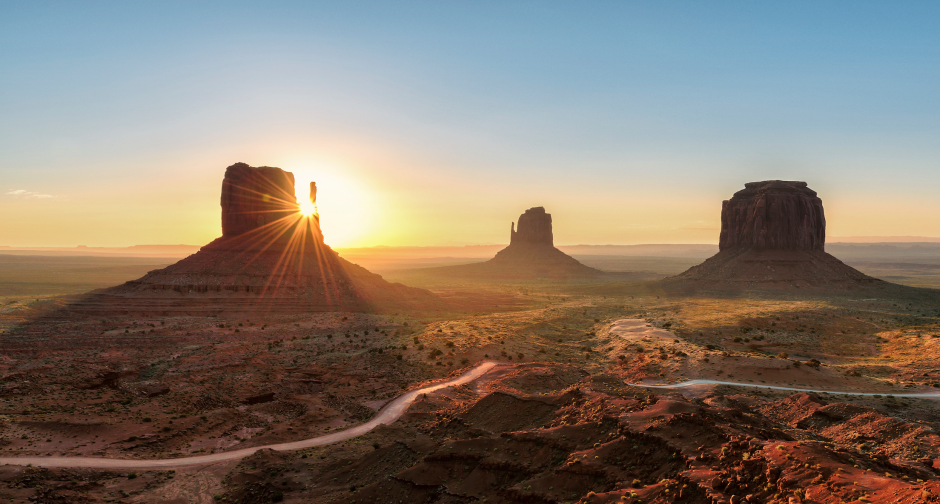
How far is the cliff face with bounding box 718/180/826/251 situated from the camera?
120369 millimetres

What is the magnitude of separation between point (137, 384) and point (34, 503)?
79.1 feet

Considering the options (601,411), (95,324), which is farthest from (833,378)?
(95,324)

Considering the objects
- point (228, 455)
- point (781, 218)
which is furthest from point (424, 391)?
point (781, 218)

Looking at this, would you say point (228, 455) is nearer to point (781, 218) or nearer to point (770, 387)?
point (770, 387)

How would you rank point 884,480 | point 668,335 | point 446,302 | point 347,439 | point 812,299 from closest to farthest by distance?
1. point 884,480
2. point 347,439
3. point 668,335
4. point 812,299
5. point 446,302

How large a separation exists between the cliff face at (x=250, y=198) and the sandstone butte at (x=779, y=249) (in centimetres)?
10722

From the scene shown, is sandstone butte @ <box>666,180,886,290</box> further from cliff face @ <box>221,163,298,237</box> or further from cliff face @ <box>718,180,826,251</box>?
cliff face @ <box>221,163,298,237</box>

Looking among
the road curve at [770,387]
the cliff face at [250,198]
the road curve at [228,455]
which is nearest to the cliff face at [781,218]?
the road curve at [770,387]

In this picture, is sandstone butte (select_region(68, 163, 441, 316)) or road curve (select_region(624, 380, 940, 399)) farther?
sandstone butte (select_region(68, 163, 441, 316))

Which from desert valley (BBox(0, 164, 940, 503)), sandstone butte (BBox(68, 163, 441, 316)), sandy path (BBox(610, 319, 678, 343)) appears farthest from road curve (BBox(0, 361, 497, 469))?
sandstone butte (BBox(68, 163, 441, 316))

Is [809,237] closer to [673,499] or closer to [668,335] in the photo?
[668,335]

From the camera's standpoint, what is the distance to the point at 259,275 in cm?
8612

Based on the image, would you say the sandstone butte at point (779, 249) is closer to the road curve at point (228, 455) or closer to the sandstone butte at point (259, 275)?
the sandstone butte at point (259, 275)

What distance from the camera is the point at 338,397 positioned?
140 ft
